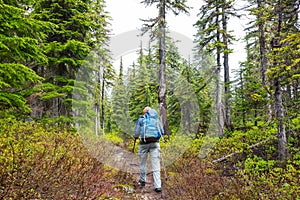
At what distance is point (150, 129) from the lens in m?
6.84

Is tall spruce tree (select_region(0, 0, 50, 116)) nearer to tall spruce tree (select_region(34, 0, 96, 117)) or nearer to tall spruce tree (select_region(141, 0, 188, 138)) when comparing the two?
tall spruce tree (select_region(34, 0, 96, 117))

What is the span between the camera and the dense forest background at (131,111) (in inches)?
177

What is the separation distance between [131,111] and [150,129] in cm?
1471

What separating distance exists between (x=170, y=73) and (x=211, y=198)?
17888 millimetres

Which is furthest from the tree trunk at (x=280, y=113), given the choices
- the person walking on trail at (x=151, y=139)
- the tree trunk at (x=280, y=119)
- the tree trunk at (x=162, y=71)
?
the tree trunk at (x=162, y=71)

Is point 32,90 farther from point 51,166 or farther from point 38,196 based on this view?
point 38,196

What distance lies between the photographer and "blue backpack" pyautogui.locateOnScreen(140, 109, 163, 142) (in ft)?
22.3

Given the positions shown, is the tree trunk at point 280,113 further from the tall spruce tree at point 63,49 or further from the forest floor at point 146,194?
the tall spruce tree at point 63,49

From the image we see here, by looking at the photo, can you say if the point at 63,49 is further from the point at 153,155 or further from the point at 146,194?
the point at 146,194

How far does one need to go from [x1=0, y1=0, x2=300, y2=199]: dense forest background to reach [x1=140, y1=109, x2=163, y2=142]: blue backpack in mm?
1362

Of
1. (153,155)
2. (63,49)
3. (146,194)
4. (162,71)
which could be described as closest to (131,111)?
(162,71)

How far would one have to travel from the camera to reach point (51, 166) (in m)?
3.87

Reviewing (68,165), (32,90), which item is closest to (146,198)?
(68,165)

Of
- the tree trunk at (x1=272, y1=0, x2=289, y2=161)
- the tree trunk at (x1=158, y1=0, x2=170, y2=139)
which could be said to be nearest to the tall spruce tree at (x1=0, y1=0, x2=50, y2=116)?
the tree trunk at (x1=272, y1=0, x2=289, y2=161)
